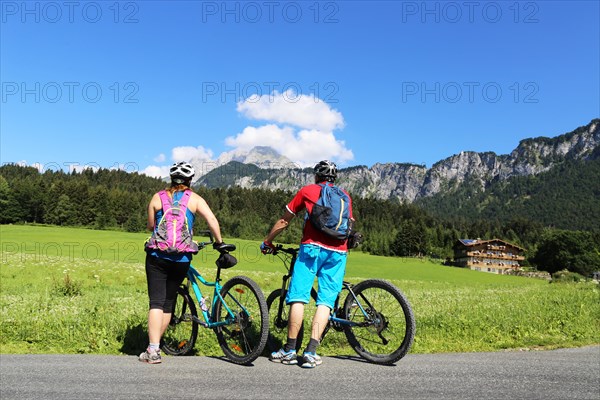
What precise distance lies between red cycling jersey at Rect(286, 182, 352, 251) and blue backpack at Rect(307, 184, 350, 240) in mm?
80

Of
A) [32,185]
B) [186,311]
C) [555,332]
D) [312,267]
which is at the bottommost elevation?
[555,332]

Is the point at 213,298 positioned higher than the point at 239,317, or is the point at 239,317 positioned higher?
the point at 213,298

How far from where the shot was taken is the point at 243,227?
13025 cm

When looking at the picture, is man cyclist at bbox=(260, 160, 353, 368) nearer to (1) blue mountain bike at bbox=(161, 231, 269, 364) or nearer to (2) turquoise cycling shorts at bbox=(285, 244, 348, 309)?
→ (2) turquoise cycling shorts at bbox=(285, 244, 348, 309)

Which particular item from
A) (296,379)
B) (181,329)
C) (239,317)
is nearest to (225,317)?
(239,317)

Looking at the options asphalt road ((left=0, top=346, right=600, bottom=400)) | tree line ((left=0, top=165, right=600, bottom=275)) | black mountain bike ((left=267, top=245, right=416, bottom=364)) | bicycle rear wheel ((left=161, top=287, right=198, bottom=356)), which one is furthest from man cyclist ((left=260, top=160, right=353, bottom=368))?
tree line ((left=0, top=165, right=600, bottom=275))

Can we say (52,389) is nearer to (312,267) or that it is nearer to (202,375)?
(202,375)

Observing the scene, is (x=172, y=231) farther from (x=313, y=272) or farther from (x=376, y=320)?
(x=376, y=320)

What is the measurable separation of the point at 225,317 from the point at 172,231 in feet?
4.83

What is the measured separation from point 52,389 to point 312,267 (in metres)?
3.27

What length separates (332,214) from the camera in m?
6.16

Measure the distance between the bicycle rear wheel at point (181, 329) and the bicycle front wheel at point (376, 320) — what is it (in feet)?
7.48

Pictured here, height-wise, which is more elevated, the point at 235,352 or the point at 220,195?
the point at 220,195

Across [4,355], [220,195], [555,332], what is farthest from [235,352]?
[220,195]
